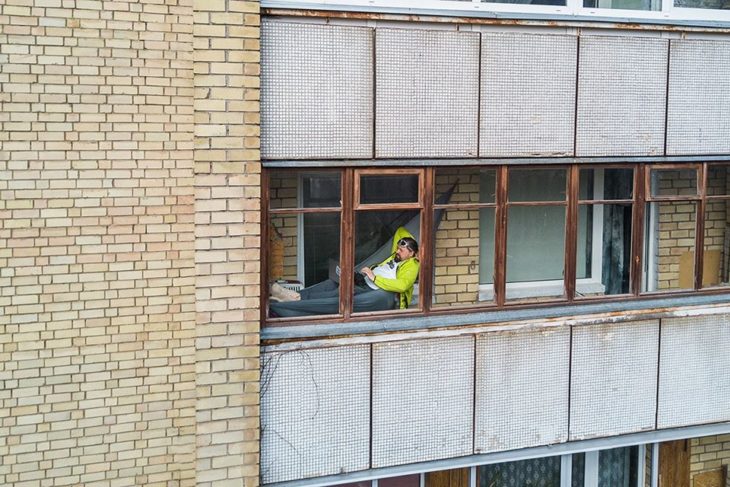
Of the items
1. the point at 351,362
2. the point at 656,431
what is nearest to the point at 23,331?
the point at 351,362

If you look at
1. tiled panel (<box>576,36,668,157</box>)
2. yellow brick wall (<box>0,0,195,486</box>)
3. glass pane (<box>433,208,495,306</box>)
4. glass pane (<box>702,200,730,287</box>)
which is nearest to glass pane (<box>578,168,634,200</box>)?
tiled panel (<box>576,36,668,157</box>)

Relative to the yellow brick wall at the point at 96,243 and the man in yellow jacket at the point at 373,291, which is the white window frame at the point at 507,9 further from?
the man in yellow jacket at the point at 373,291

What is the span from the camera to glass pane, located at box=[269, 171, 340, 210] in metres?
5.04

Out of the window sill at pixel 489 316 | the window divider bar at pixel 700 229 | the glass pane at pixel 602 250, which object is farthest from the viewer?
the glass pane at pixel 602 250

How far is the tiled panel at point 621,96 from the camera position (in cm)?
529

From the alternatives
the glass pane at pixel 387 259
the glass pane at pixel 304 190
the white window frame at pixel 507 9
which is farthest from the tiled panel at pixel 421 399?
the white window frame at pixel 507 9

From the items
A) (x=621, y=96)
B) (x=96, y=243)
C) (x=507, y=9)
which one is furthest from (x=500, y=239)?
(x=96, y=243)

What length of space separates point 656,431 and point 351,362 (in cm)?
270

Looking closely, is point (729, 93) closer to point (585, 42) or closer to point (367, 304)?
point (585, 42)

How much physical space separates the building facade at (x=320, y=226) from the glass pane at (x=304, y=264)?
17 mm

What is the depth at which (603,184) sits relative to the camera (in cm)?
603

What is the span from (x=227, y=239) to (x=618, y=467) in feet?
14.0

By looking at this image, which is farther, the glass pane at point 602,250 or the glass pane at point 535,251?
the glass pane at point 602,250

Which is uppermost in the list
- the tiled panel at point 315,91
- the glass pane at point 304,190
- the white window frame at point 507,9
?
the white window frame at point 507,9
